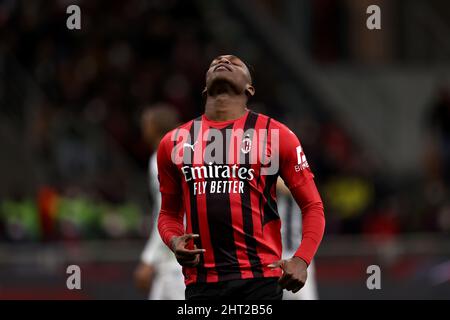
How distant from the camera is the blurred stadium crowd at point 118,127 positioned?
15492mm

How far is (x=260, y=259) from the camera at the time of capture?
5.20 meters

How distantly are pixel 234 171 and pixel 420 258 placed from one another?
8841 mm

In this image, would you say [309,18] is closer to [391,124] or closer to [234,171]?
[391,124]

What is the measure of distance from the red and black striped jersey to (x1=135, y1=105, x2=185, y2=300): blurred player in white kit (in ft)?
6.84

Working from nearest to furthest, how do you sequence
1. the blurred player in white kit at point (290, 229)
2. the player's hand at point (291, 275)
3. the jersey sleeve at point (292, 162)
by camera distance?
the player's hand at point (291, 275) → the jersey sleeve at point (292, 162) → the blurred player in white kit at point (290, 229)

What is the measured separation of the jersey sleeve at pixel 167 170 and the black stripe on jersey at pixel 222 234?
23 cm

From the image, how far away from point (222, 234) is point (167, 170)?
40 cm

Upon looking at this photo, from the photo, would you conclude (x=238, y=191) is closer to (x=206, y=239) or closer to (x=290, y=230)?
(x=206, y=239)

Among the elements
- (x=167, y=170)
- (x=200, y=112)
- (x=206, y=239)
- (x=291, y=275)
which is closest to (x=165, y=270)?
(x=167, y=170)

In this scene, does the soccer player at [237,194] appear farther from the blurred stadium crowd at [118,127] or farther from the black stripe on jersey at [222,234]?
the blurred stadium crowd at [118,127]

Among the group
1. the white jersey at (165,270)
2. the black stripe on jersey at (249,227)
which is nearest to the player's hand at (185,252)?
the black stripe on jersey at (249,227)

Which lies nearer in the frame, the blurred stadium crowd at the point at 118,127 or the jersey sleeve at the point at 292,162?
the jersey sleeve at the point at 292,162

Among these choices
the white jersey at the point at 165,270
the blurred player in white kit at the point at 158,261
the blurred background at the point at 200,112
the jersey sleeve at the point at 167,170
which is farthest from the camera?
the blurred background at the point at 200,112
